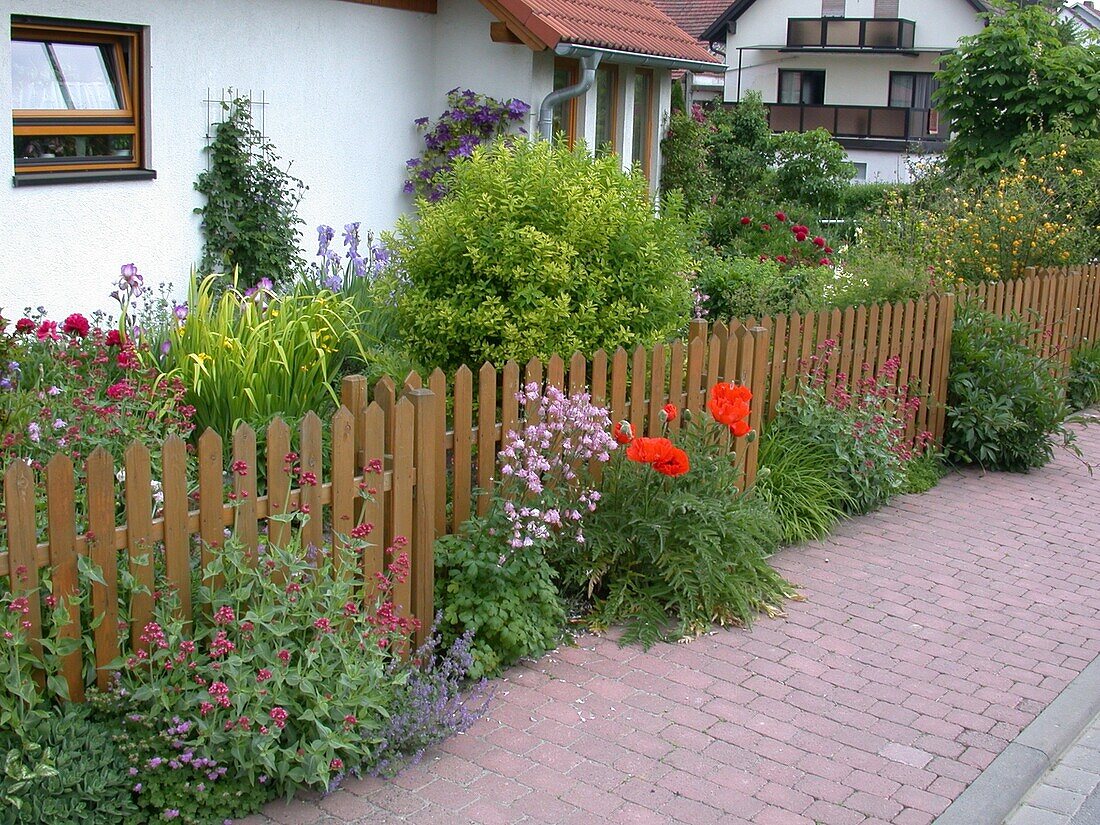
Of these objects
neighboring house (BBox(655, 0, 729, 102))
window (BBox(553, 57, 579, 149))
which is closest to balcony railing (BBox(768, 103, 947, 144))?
neighboring house (BBox(655, 0, 729, 102))

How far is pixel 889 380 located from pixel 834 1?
35212 mm

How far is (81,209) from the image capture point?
822 cm

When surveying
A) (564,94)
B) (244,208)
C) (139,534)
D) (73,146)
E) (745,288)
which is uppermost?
(564,94)

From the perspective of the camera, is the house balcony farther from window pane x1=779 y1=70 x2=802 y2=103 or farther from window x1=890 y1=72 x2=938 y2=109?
window x1=890 y1=72 x2=938 y2=109

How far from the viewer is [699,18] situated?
41969 mm

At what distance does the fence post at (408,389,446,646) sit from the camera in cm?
491

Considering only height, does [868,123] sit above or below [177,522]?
above

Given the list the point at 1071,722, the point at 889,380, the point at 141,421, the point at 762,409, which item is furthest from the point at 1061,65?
the point at 141,421

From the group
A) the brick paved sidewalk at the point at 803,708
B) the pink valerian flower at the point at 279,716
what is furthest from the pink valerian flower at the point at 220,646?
the brick paved sidewalk at the point at 803,708

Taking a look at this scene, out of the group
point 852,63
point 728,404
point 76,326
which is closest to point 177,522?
point 76,326

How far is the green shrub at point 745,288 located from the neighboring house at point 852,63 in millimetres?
28078

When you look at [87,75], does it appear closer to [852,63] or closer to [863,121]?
[863,121]

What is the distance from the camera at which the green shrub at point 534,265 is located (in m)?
6.20

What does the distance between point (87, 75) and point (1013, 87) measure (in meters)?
10.8
